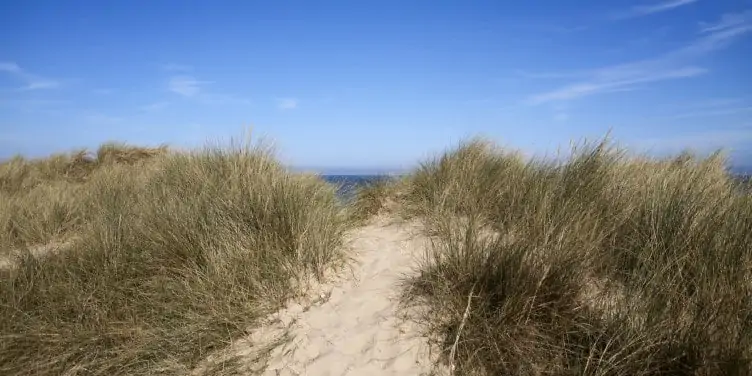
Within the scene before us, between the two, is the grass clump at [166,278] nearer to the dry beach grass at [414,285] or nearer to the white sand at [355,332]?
the dry beach grass at [414,285]

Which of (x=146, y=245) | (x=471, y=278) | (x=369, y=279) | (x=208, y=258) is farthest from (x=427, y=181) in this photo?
(x=146, y=245)

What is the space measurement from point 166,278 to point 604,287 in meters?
3.60

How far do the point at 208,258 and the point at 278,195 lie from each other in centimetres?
105

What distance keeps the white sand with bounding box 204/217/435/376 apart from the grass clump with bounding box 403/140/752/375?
27 centimetres

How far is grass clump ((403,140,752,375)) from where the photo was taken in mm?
2271

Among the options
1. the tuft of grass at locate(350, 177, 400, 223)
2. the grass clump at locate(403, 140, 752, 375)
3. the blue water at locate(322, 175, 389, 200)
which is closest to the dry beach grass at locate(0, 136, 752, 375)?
the grass clump at locate(403, 140, 752, 375)

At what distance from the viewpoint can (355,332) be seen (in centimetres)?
325

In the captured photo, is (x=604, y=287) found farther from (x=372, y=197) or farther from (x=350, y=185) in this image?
(x=350, y=185)

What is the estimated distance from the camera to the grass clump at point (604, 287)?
7.45 ft

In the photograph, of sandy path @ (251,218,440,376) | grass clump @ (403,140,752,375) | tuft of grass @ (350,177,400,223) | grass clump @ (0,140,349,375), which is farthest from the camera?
tuft of grass @ (350,177,400,223)

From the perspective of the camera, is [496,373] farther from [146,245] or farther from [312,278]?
[146,245]

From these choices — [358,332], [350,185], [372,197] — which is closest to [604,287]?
[358,332]

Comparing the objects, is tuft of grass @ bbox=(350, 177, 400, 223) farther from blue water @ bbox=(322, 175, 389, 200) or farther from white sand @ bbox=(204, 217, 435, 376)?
white sand @ bbox=(204, 217, 435, 376)

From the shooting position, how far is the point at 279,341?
3.11 meters
